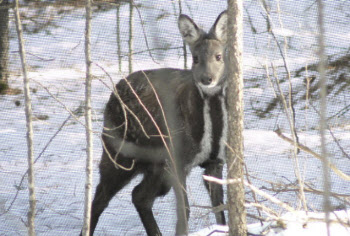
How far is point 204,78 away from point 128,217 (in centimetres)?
169

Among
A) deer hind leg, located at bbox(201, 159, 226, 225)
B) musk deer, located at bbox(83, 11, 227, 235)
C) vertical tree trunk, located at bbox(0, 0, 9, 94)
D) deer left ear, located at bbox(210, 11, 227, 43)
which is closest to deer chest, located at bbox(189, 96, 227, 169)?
musk deer, located at bbox(83, 11, 227, 235)

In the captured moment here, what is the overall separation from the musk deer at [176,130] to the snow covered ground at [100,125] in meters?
0.36

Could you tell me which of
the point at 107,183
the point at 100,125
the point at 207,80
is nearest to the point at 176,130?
the point at 207,80

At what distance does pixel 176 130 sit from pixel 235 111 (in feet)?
4.19

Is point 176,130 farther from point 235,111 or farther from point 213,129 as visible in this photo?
point 235,111

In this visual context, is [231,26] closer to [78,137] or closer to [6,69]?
[78,137]

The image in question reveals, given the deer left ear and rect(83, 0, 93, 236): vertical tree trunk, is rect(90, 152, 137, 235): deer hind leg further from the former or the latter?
the deer left ear

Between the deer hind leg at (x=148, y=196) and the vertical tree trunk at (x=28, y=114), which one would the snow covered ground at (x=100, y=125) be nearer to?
the deer hind leg at (x=148, y=196)

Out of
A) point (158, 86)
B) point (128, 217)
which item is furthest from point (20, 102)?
point (158, 86)

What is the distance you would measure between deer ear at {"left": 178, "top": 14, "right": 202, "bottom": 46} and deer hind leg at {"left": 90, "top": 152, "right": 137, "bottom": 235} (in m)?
1.10

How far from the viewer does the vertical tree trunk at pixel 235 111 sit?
9.43 ft

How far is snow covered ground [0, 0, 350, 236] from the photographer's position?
16.4 feet

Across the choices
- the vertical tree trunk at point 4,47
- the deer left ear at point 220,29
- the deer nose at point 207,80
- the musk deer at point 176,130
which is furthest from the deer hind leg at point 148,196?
Result: the vertical tree trunk at point 4,47

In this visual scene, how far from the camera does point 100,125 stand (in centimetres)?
580
